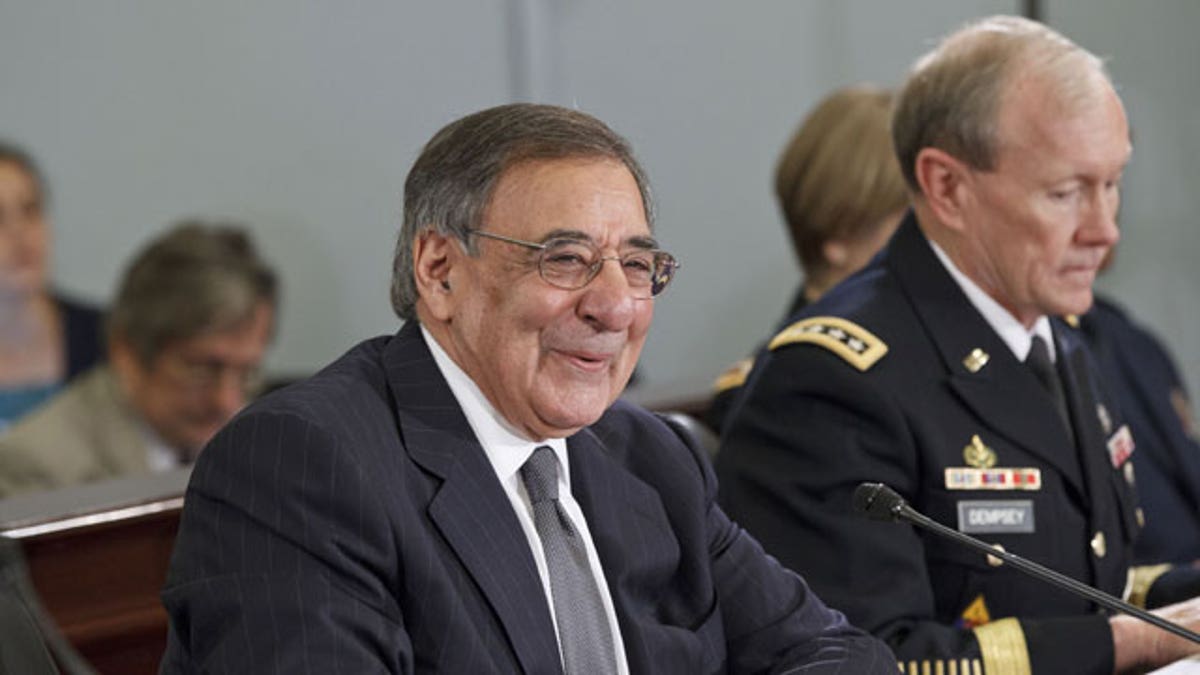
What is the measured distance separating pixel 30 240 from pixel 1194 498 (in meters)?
3.05

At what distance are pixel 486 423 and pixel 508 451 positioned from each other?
0.04 metres

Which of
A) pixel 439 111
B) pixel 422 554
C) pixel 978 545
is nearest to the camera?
pixel 422 554

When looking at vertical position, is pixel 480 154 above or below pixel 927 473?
above

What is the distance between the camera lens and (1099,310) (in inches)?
157

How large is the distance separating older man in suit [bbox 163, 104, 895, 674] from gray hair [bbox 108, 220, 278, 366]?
240cm

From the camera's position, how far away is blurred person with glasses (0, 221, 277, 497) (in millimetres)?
4082

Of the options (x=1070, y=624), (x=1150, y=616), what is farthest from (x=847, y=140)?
(x=1150, y=616)

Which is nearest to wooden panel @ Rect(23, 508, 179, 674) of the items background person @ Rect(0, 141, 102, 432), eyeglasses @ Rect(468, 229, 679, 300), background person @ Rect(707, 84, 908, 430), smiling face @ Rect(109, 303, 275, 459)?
eyeglasses @ Rect(468, 229, 679, 300)

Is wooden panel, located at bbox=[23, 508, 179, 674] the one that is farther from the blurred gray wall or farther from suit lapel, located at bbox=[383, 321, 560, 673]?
the blurred gray wall

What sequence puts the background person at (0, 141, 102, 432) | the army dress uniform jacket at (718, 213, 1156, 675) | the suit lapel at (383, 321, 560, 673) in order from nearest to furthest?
the suit lapel at (383, 321, 560, 673) → the army dress uniform jacket at (718, 213, 1156, 675) → the background person at (0, 141, 102, 432)

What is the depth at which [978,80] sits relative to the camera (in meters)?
2.51

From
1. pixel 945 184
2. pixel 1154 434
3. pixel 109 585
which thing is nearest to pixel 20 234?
pixel 109 585

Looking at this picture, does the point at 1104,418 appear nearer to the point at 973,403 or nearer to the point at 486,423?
the point at 973,403

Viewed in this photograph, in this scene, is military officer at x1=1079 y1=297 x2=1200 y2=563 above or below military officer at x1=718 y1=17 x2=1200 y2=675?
below
